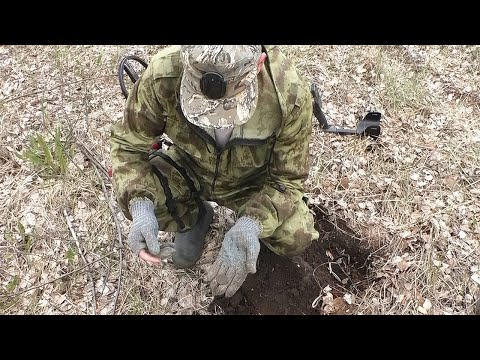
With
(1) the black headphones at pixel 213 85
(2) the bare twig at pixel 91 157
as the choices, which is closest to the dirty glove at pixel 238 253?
(1) the black headphones at pixel 213 85

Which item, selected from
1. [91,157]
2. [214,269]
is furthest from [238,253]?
[91,157]

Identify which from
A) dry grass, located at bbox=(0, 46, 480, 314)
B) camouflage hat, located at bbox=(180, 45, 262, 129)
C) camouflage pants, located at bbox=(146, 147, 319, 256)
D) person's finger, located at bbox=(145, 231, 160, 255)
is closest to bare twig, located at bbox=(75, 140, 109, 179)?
dry grass, located at bbox=(0, 46, 480, 314)

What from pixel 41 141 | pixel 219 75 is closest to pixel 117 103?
pixel 41 141

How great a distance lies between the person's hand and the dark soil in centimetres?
61

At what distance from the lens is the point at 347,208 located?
2.93 metres

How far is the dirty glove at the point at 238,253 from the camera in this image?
2.02 meters

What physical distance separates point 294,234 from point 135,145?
35.1 inches

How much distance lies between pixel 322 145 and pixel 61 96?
1.99 meters

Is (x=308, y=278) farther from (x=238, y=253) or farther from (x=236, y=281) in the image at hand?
(x=238, y=253)

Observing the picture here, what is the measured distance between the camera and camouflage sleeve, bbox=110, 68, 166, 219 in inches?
81.0

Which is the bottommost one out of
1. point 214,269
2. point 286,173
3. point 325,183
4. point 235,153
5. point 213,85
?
point 325,183

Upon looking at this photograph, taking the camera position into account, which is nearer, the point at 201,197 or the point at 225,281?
the point at 225,281

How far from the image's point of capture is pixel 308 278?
2.64m

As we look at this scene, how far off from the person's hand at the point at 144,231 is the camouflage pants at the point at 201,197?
14 cm
